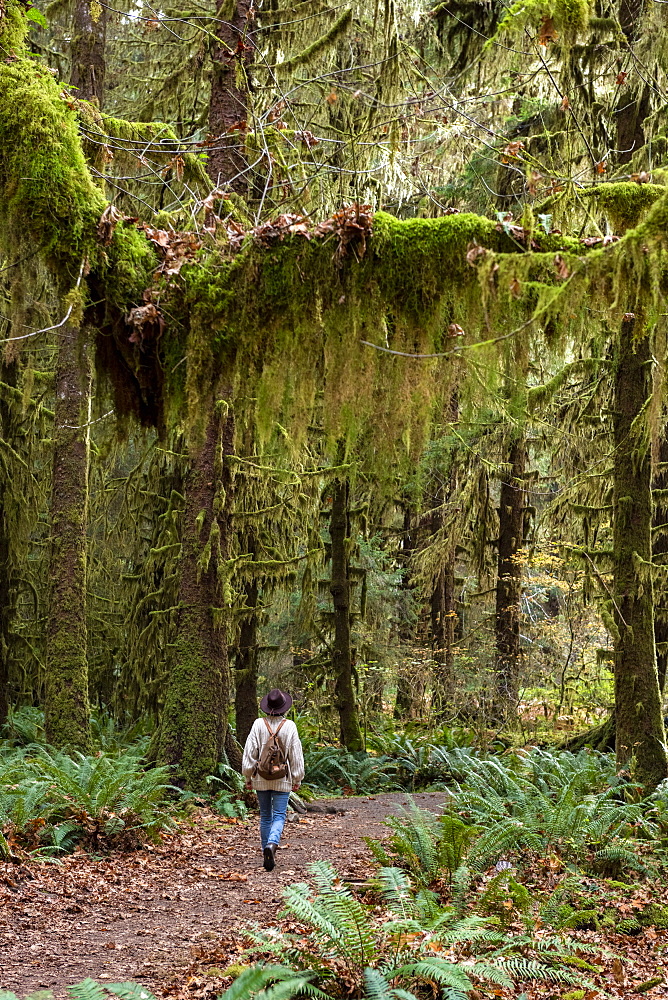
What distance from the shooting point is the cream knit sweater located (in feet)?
22.3

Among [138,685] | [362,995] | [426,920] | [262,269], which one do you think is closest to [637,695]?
[426,920]

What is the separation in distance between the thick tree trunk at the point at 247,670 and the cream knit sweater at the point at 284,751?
5.22 meters

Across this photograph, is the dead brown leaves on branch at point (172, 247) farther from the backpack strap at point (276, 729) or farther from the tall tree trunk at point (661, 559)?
the tall tree trunk at point (661, 559)

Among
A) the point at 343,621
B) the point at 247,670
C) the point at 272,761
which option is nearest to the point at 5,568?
the point at 247,670

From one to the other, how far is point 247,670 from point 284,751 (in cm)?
588

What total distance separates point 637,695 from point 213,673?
465 centimetres

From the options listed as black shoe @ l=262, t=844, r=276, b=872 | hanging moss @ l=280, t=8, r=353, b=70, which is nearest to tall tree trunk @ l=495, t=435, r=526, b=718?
hanging moss @ l=280, t=8, r=353, b=70

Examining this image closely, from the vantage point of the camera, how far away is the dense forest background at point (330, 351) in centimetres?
523

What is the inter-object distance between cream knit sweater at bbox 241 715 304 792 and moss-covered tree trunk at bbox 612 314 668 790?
145 inches

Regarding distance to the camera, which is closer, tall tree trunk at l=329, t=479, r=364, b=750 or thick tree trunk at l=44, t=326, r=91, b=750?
thick tree trunk at l=44, t=326, r=91, b=750

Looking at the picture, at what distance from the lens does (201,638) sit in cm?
928

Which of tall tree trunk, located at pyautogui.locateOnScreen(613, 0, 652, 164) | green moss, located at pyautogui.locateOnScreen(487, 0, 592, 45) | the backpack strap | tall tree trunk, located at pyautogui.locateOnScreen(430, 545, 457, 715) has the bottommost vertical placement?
tall tree trunk, located at pyautogui.locateOnScreen(430, 545, 457, 715)

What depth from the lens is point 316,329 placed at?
5457mm

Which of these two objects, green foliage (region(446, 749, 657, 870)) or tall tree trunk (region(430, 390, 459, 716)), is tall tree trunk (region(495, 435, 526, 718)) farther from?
green foliage (region(446, 749, 657, 870))
